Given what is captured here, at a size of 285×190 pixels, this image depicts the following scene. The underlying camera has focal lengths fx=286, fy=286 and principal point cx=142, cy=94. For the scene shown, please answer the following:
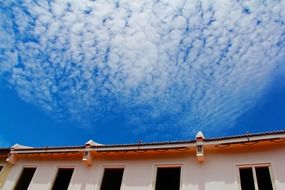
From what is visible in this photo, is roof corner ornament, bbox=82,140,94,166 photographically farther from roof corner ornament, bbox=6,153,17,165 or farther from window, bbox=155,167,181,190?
roof corner ornament, bbox=6,153,17,165

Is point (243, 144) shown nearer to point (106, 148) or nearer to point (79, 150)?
point (106, 148)

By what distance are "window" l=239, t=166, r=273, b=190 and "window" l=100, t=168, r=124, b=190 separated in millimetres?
5555

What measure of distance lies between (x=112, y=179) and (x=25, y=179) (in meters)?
5.33

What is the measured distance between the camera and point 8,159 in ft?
53.2

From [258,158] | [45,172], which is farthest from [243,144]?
[45,172]

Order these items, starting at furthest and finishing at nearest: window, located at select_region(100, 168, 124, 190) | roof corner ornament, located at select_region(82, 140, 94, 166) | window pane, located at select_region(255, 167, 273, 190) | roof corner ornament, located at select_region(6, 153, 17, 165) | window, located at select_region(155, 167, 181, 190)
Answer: roof corner ornament, located at select_region(6, 153, 17, 165) < roof corner ornament, located at select_region(82, 140, 94, 166) < window, located at select_region(100, 168, 124, 190) < window, located at select_region(155, 167, 181, 190) < window pane, located at select_region(255, 167, 273, 190)

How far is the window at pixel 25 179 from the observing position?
15366 millimetres

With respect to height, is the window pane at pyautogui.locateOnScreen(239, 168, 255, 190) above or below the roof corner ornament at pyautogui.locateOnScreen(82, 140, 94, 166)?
below

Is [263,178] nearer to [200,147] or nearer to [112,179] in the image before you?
[200,147]

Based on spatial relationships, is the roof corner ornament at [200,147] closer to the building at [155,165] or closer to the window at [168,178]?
the building at [155,165]

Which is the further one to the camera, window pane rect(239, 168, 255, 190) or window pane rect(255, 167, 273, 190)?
window pane rect(239, 168, 255, 190)

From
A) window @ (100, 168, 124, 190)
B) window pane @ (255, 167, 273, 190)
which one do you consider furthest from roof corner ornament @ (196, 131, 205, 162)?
window @ (100, 168, 124, 190)

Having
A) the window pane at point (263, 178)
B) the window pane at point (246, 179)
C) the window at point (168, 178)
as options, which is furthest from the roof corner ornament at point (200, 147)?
the window pane at point (263, 178)

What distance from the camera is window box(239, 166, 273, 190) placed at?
10.7 meters
